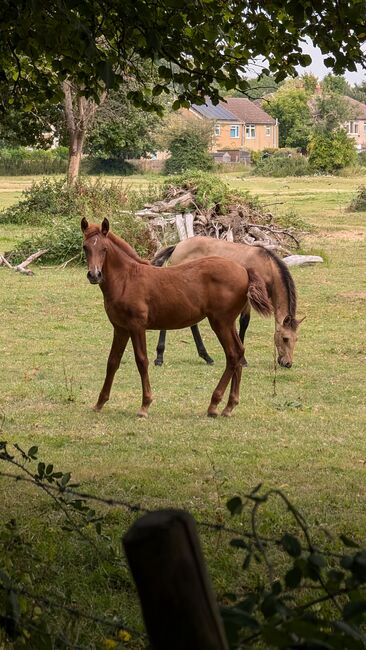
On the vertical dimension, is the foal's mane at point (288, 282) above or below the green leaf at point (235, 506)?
below

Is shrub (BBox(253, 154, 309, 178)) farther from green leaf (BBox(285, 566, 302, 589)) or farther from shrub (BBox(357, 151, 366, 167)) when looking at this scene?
green leaf (BBox(285, 566, 302, 589))

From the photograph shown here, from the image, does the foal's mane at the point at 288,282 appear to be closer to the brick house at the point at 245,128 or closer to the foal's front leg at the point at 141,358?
the foal's front leg at the point at 141,358

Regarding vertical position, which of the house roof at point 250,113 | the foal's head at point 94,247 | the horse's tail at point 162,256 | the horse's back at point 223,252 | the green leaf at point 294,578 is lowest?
the horse's tail at point 162,256

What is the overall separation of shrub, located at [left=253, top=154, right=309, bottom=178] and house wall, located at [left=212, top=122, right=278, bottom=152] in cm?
3903

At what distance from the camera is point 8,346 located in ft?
55.0

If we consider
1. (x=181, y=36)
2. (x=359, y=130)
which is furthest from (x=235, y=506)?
(x=359, y=130)

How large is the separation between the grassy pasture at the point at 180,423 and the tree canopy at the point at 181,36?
2.86 metres

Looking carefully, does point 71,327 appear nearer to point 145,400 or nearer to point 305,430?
point 145,400

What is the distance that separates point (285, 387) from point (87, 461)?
196 inches

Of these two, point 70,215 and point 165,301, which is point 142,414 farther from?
point 70,215

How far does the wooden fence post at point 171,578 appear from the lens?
7.07ft

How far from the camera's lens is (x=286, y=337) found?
15.1m

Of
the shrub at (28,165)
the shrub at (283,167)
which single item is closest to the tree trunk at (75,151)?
the shrub at (28,165)

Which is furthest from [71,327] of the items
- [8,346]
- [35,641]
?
[35,641]
